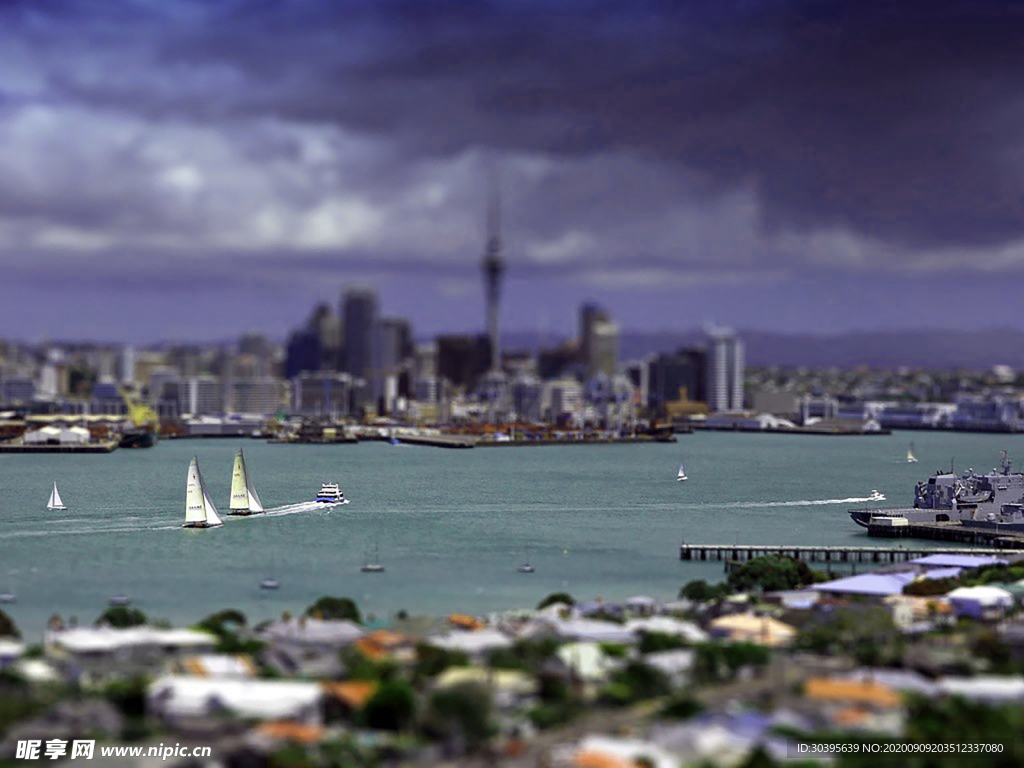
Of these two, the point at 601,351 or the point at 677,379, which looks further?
the point at 601,351

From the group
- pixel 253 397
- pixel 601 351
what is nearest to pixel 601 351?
pixel 601 351

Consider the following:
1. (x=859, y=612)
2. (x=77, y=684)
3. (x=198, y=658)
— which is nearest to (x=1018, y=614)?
(x=859, y=612)

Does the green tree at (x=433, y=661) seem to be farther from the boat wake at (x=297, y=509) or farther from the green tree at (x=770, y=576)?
the boat wake at (x=297, y=509)

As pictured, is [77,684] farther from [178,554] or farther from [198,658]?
[178,554]

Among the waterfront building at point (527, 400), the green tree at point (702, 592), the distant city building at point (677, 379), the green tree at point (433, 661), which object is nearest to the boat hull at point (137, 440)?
the waterfront building at point (527, 400)

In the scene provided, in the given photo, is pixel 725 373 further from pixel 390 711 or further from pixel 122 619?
pixel 390 711

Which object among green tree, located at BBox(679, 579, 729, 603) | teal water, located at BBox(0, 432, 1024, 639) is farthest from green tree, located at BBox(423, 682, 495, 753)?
green tree, located at BBox(679, 579, 729, 603)
